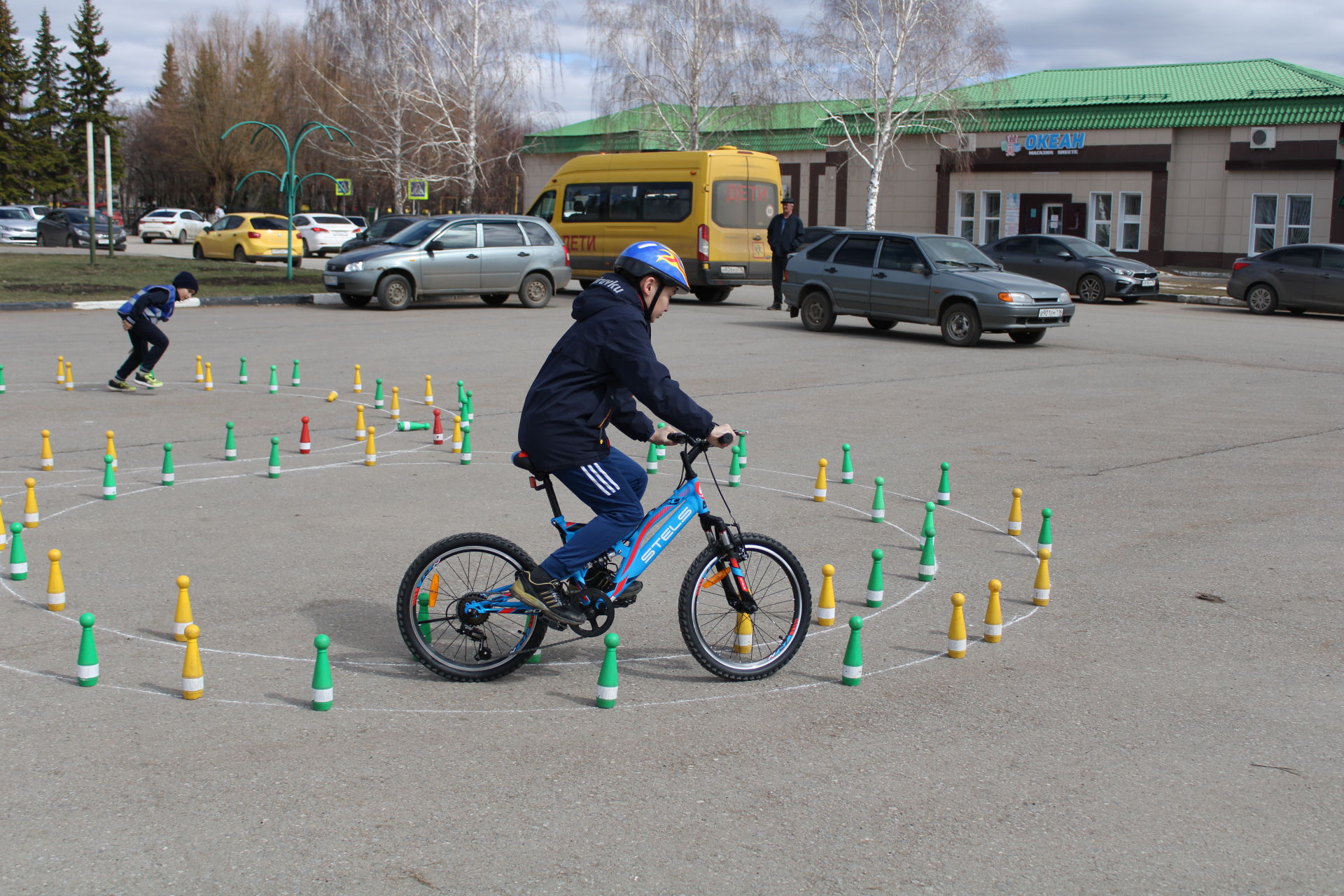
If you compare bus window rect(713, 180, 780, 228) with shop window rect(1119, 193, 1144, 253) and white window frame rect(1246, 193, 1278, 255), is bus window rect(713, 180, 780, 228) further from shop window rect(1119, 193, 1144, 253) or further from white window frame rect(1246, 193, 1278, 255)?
shop window rect(1119, 193, 1144, 253)

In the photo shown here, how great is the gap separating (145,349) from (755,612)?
9477 mm

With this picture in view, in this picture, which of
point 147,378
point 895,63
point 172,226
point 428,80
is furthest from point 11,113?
point 147,378

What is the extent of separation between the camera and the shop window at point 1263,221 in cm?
3931

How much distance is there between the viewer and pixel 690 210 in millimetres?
25109

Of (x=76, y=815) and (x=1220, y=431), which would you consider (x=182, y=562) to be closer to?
(x=76, y=815)

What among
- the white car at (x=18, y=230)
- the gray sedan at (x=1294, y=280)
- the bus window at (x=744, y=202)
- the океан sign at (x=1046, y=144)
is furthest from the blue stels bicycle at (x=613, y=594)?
the white car at (x=18, y=230)

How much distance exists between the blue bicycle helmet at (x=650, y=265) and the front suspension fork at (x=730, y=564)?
1.00 metres

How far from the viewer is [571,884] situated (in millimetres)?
3570

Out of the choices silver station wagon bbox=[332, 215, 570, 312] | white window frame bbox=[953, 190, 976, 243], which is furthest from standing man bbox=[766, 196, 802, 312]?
white window frame bbox=[953, 190, 976, 243]

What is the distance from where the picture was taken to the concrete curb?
72.5 feet

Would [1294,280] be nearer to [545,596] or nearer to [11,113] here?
[545,596]

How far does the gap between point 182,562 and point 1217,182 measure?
40108 millimetres

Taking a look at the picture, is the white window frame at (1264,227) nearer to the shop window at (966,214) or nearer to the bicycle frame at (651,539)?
the shop window at (966,214)

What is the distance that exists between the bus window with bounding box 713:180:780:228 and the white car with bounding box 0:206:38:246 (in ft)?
124
